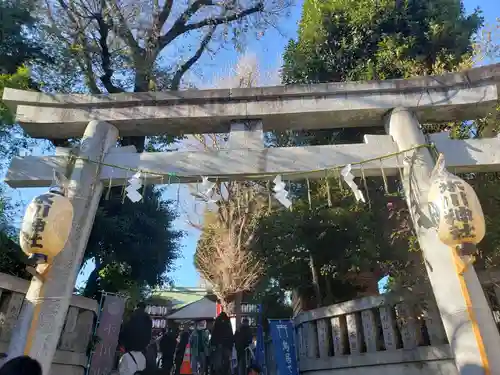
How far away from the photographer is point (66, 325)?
263 inches

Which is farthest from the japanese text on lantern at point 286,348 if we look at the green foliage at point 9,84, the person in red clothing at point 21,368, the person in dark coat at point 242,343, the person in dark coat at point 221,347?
the green foliage at point 9,84

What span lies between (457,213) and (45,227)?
4.88m

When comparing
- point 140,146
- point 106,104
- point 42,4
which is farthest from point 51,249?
point 42,4

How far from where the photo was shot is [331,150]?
19.4 feet

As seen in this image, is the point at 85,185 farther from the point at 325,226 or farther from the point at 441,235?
the point at 325,226

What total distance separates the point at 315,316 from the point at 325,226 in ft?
8.95

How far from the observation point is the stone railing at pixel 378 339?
A: 5.61 meters

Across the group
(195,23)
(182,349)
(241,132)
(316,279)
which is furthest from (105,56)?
(316,279)

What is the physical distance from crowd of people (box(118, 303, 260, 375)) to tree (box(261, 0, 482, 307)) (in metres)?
2.37

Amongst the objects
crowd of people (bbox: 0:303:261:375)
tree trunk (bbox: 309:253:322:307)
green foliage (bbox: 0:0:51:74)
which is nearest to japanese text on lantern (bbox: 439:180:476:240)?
crowd of people (bbox: 0:303:261:375)

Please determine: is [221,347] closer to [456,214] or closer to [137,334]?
[137,334]

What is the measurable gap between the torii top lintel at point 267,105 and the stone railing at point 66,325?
2523mm

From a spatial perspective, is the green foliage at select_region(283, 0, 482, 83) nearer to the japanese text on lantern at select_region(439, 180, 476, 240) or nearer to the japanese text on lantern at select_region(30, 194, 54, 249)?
the japanese text on lantern at select_region(439, 180, 476, 240)

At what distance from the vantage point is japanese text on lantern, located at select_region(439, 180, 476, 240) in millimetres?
4465
